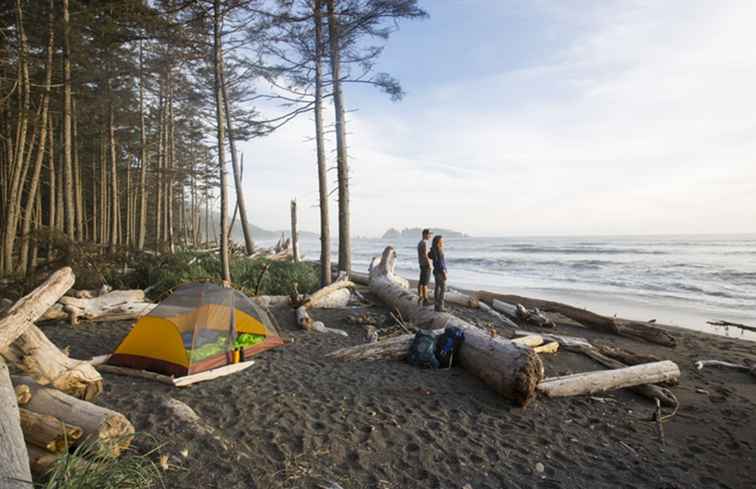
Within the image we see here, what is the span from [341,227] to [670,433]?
9.86 metres

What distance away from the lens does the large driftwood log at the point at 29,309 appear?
3543 mm

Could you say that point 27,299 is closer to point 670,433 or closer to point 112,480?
point 112,480

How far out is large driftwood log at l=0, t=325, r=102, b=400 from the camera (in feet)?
12.5

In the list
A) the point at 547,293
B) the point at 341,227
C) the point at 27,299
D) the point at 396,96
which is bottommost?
the point at 547,293

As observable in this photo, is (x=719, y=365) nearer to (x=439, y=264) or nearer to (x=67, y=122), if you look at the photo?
(x=439, y=264)

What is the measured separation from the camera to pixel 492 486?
3.38m

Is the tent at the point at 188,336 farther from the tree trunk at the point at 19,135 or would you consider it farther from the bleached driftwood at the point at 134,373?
the tree trunk at the point at 19,135

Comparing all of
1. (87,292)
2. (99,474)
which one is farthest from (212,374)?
(87,292)

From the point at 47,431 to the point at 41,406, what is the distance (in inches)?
15.2

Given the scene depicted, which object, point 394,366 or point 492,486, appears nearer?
point 492,486

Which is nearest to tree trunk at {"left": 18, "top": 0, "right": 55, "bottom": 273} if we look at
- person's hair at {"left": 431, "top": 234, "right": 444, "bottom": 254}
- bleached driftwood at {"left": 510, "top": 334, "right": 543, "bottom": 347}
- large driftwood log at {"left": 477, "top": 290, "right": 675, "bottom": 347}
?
person's hair at {"left": 431, "top": 234, "right": 444, "bottom": 254}

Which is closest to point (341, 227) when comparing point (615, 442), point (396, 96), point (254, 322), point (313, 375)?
point (396, 96)

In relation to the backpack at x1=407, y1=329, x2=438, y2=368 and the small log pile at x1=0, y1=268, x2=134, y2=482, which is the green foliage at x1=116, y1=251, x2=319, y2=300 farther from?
the small log pile at x1=0, y1=268, x2=134, y2=482

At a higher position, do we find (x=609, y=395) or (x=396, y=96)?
(x=396, y=96)
